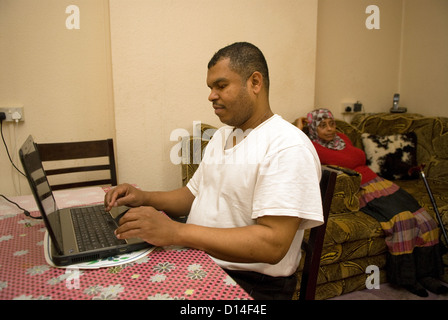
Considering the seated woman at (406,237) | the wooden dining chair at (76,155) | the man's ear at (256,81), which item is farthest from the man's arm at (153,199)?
the seated woman at (406,237)

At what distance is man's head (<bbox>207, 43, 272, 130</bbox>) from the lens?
1.00 meters

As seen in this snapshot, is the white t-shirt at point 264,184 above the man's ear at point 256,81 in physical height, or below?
below

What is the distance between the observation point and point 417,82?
3107 millimetres

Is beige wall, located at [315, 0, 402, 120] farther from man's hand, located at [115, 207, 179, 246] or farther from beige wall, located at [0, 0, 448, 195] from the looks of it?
man's hand, located at [115, 207, 179, 246]

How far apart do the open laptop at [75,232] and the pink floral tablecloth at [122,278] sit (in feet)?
0.12

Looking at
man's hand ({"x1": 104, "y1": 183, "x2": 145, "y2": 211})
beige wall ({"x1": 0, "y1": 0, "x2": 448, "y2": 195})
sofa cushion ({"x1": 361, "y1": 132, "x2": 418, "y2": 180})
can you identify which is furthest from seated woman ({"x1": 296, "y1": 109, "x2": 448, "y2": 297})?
A: man's hand ({"x1": 104, "y1": 183, "x2": 145, "y2": 211})

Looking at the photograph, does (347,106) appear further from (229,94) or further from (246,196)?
(246,196)

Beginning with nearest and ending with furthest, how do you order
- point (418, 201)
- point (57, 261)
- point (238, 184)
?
point (57, 261), point (238, 184), point (418, 201)

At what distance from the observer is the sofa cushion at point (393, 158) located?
259cm

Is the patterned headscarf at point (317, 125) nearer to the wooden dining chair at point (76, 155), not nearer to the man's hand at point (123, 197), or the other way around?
the wooden dining chair at point (76, 155)
